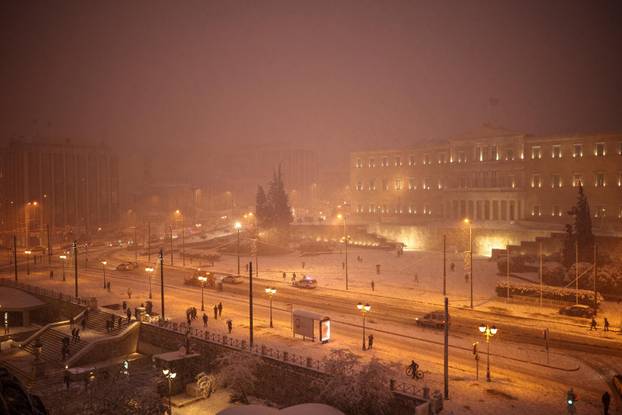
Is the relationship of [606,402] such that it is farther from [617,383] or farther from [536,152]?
[536,152]

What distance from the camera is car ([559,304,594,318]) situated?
40.9m

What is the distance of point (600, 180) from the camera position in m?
74.4

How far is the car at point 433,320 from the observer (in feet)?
125

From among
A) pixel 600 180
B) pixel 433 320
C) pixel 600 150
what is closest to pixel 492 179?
pixel 600 180

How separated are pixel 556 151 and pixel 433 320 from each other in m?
53.0

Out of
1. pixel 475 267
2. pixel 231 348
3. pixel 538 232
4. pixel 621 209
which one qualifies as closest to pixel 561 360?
pixel 231 348

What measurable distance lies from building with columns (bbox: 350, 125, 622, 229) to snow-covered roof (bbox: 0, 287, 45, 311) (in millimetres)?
63162

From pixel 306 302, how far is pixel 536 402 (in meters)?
25.9

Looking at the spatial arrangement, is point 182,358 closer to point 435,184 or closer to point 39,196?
point 435,184

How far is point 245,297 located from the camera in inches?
1997

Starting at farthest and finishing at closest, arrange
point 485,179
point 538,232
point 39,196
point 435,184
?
point 39,196, point 435,184, point 485,179, point 538,232

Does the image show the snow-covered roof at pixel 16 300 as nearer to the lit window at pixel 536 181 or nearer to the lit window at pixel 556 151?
→ the lit window at pixel 536 181

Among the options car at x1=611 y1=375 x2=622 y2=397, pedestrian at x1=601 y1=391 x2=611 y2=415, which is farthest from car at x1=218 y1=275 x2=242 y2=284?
pedestrian at x1=601 y1=391 x2=611 y2=415

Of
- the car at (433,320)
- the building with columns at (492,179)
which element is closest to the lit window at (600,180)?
the building with columns at (492,179)
